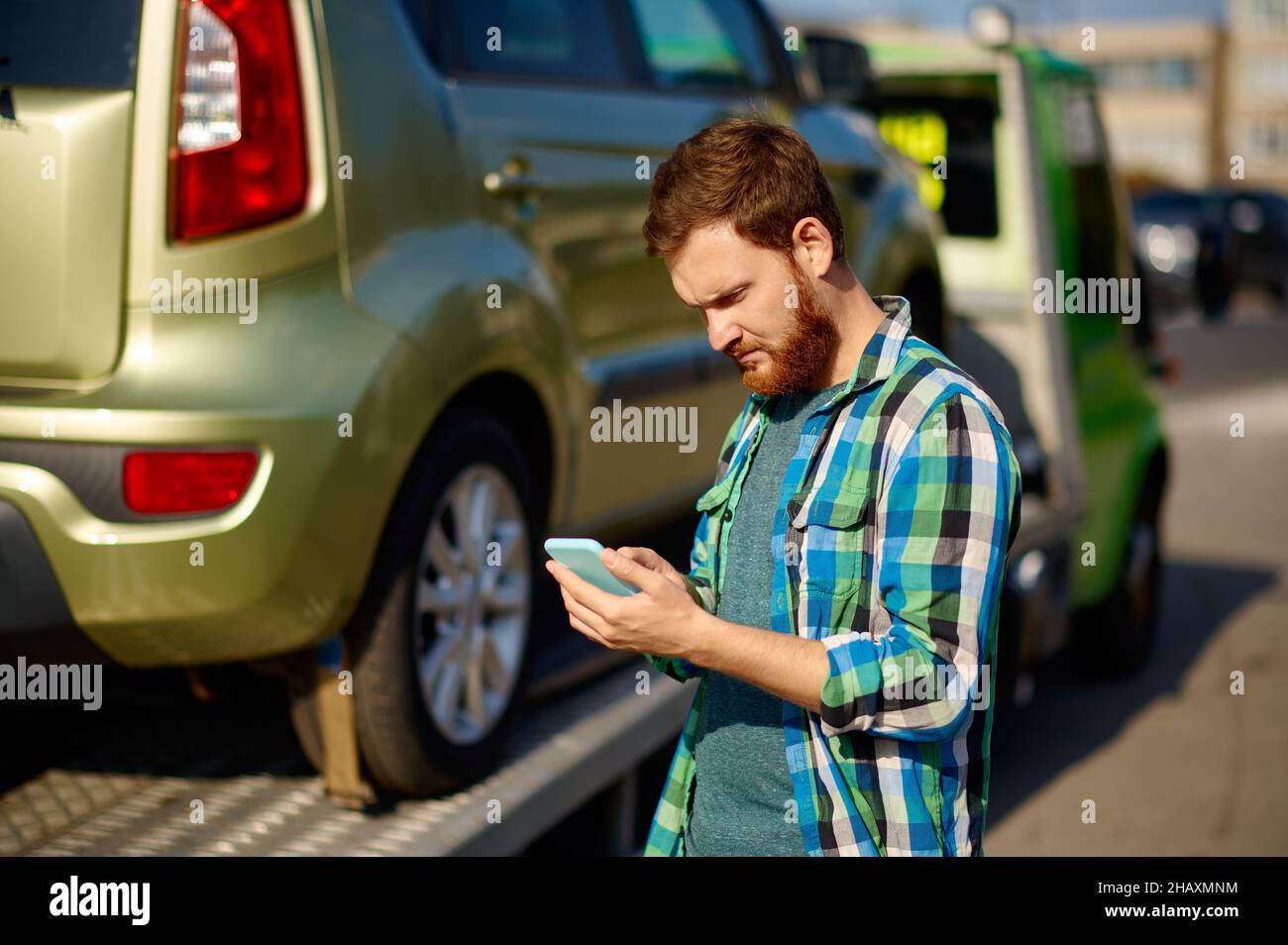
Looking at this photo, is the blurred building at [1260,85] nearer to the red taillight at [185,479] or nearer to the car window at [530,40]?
the car window at [530,40]

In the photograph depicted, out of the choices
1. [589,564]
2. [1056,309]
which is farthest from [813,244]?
[1056,309]

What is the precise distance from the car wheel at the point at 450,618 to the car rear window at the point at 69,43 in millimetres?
965

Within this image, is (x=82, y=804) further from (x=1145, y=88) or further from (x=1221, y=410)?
(x=1145, y=88)

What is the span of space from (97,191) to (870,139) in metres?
3.37

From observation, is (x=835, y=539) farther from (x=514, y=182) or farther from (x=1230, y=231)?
(x=1230, y=231)

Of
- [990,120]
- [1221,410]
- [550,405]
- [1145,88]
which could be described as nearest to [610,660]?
[550,405]

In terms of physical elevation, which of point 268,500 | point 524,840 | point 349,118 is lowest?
point 524,840

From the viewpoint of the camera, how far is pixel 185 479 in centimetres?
278

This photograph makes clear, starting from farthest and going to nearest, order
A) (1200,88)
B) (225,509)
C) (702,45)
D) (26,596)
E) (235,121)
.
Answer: (1200,88)
(702,45)
(235,121)
(225,509)
(26,596)

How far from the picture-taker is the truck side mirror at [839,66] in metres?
5.01

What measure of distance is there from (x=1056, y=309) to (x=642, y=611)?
4375 mm

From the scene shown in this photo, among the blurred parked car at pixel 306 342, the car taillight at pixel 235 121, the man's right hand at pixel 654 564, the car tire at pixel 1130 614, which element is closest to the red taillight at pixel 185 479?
the blurred parked car at pixel 306 342
